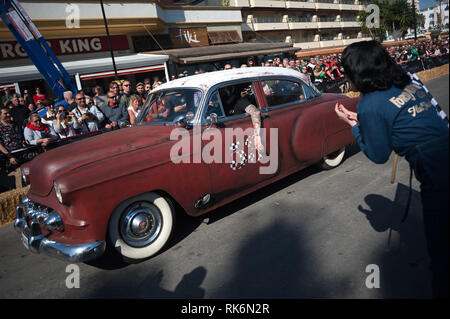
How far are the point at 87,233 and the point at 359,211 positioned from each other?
9.19 ft

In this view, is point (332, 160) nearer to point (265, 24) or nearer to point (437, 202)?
point (437, 202)

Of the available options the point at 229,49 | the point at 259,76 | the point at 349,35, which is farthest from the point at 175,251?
the point at 349,35

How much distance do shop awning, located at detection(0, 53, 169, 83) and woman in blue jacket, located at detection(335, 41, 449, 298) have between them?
1414cm

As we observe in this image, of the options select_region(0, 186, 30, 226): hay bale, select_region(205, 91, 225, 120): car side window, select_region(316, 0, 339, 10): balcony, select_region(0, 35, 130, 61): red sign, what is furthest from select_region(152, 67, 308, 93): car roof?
select_region(316, 0, 339, 10): balcony

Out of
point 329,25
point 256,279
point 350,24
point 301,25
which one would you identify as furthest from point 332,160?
point 350,24

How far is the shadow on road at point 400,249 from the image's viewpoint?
2.41 m

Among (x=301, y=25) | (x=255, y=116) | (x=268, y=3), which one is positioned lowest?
(x=255, y=116)

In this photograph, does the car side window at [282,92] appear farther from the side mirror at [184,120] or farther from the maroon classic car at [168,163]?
the side mirror at [184,120]

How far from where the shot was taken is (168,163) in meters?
3.27

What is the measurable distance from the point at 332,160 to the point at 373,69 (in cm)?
337

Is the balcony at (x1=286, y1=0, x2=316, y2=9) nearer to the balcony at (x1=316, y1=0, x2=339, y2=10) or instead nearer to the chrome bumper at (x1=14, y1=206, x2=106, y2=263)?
the balcony at (x1=316, y1=0, x2=339, y2=10)

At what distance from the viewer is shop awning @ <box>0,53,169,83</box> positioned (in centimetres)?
1295

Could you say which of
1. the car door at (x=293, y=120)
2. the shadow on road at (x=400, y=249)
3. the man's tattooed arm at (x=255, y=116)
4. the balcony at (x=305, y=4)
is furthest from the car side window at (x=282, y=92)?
the balcony at (x=305, y=4)

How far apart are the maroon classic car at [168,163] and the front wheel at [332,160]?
1.23 ft
